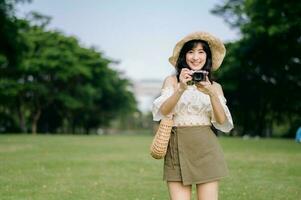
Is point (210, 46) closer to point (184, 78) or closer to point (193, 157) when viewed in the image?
point (184, 78)

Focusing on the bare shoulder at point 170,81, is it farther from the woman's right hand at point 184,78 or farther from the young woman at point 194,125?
the woman's right hand at point 184,78

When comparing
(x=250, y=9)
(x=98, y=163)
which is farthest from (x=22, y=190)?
(x=250, y=9)

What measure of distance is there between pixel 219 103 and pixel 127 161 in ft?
43.6

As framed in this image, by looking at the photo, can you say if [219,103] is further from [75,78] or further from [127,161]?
[75,78]

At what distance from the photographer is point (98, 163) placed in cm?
1688

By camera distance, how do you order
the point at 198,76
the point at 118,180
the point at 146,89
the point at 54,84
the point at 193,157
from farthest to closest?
1. the point at 146,89
2. the point at 54,84
3. the point at 118,180
4. the point at 193,157
5. the point at 198,76

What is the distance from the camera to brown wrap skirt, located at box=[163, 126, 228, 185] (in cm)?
455

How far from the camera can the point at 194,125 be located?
15.3ft

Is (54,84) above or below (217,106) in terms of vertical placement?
above

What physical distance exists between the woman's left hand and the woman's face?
18cm

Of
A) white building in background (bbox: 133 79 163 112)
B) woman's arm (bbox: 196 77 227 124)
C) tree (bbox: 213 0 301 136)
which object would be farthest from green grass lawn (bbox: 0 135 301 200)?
white building in background (bbox: 133 79 163 112)

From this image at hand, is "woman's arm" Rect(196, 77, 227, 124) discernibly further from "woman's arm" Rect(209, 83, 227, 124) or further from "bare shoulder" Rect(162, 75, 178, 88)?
"bare shoulder" Rect(162, 75, 178, 88)

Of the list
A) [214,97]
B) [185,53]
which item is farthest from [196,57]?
[214,97]

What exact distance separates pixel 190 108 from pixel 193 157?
0.40 m
